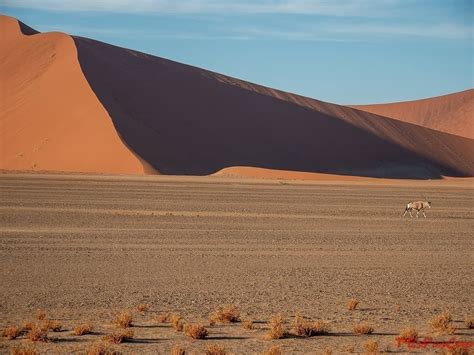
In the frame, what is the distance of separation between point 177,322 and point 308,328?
162 cm

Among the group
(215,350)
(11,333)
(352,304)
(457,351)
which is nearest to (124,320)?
(11,333)

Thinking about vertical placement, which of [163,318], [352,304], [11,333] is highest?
[352,304]

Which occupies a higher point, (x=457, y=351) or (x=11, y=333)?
(x=457, y=351)

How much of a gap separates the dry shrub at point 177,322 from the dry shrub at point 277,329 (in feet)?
3.58

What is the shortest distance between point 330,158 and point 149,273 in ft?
265

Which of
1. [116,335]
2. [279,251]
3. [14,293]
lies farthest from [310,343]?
[279,251]

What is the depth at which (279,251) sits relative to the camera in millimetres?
20062

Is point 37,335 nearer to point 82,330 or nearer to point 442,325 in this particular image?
point 82,330

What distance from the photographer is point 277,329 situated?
1040cm

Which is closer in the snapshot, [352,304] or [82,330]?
[82,330]

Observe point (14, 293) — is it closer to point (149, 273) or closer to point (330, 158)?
point (149, 273)

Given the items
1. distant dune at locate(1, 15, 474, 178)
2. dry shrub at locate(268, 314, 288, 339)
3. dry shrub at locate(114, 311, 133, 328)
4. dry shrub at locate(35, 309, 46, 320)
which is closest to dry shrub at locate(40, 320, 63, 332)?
dry shrub at locate(35, 309, 46, 320)

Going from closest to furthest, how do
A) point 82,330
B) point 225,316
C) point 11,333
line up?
point 11,333 < point 82,330 < point 225,316

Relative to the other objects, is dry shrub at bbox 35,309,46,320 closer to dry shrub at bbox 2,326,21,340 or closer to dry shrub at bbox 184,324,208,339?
dry shrub at bbox 2,326,21,340
